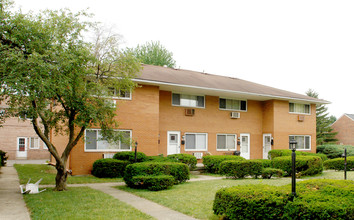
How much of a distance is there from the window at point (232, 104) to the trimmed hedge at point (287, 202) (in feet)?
49.2

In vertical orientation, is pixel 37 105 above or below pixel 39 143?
above

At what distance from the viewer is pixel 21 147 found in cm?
3503

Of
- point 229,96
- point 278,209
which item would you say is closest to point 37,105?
point 278,209

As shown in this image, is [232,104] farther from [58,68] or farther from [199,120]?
[58,68]

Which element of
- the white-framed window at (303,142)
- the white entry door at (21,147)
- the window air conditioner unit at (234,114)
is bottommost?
the white entry door at (21,147)

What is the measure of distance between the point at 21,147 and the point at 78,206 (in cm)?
3082

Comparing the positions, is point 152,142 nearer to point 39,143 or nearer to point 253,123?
point 253,123

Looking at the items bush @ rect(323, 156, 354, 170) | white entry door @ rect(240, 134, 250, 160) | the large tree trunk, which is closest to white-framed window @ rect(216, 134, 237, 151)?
Answer: white entry door @ rect(240, 134, 250, 160)

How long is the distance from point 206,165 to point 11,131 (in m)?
26.7

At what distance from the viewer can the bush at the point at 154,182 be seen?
36.5 feet

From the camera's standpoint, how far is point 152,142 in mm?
17859

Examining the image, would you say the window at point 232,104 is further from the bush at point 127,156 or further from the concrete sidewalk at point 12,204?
the concrete sidewalk at point 12,204

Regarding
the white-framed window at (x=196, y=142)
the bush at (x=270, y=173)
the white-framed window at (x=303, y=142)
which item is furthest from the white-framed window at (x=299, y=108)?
the bush at (x=270, y=173)

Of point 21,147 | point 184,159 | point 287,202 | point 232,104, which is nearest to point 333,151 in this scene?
point 232,104
